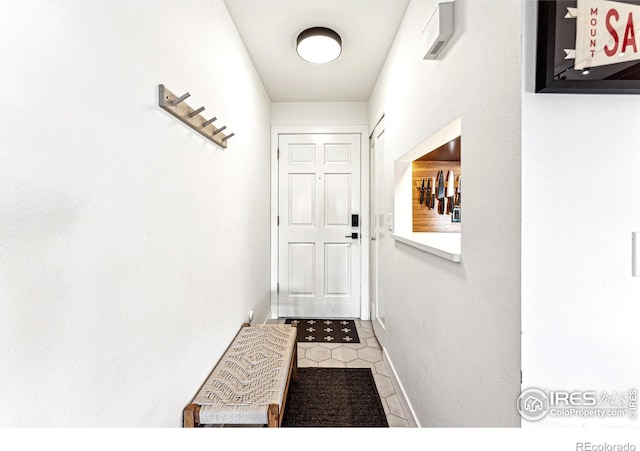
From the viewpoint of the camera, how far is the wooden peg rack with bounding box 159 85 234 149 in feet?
3.58

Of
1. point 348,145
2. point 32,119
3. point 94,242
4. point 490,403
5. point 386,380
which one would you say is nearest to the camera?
point 32,119

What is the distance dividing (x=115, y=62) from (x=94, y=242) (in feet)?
1.63

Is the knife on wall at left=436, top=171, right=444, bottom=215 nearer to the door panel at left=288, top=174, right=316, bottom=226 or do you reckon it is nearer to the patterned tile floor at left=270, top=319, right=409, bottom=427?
→ the patterned tile floor at left=270, top=319, right=409, bottom=427

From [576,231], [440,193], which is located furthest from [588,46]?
[440,193]

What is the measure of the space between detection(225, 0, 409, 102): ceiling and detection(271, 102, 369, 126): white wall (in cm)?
27

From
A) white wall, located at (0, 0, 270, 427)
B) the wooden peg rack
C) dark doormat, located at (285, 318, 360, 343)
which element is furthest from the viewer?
dark doormat, located at (285, 318, 360, 343)

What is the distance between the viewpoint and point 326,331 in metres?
3.08

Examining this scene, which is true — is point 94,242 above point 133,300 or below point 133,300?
above

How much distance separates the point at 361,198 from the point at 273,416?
2459 mm

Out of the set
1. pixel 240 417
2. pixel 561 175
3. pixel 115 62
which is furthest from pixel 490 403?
pixel 115 62

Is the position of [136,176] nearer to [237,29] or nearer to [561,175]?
[561,175]

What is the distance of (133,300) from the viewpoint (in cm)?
93

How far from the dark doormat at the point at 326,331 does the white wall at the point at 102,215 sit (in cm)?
152

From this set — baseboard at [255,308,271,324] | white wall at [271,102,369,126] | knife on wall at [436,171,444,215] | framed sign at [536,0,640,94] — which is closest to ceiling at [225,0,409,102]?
white wall at [271,102,369,126]
